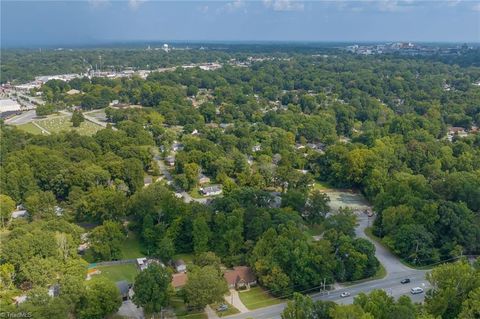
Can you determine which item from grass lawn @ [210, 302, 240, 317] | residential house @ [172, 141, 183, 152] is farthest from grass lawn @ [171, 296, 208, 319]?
residential house @ [172, 141, 183, 152]

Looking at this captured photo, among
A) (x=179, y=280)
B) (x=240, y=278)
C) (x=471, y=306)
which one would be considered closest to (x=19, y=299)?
(x=179, y=280)

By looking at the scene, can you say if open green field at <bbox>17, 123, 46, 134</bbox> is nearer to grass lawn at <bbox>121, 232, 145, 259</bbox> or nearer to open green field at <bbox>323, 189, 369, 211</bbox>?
grass lawn at <bbox>121, 232, 145, 259</bbox>

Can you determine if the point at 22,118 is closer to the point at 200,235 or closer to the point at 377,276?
the point at 200,235

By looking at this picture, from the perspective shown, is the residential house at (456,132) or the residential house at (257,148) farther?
the residential house at (456,132)

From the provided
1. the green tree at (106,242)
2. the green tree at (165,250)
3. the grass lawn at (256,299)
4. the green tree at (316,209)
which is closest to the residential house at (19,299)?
the green tree at (106,242)

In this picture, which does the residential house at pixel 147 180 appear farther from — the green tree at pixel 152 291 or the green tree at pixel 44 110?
the green tree at pixel 44 110

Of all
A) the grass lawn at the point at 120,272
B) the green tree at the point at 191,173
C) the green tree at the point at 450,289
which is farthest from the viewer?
the green tree at the point at 191,173

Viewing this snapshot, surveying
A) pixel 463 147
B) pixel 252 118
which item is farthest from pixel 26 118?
pixel 463 147
